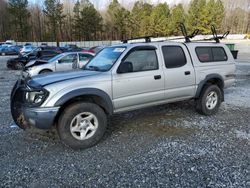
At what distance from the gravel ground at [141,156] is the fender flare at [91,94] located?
0.67 m

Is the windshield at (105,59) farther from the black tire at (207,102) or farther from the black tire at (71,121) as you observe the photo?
the black tire at (207,102)

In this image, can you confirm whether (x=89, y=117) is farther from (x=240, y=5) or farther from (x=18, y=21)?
(x=240, y=5)

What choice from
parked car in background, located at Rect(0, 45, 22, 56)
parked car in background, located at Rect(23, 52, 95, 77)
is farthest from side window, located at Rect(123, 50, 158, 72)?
parked car in background, located at Rect(0, 45, 22, 56)

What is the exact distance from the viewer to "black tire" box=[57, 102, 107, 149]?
4020 mm

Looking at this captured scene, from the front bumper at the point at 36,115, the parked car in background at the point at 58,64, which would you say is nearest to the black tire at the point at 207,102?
the front bumper at the point at 36,115

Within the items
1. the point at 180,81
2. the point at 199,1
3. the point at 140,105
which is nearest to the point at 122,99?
the point at 140,105

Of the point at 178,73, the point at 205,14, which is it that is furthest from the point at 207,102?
the point at 205,14

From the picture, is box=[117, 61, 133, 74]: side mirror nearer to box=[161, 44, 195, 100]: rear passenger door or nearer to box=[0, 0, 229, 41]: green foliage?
box=[161, 44, 195, 100]: rear passenger door

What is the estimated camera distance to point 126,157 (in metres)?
3.91

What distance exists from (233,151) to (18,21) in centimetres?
6428

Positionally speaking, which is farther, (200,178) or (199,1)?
(199,1)

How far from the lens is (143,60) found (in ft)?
16.0

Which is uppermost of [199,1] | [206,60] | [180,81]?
[199,1]

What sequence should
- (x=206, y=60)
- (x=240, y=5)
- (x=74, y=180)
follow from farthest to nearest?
(x=240, y=5), (x=206, y=60), (x=74, y=180)
